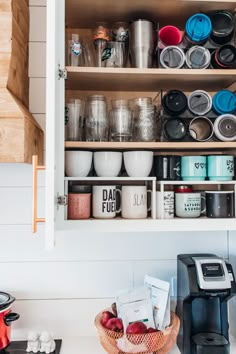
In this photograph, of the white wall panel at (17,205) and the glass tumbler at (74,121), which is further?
the white wall panel at (17,205)

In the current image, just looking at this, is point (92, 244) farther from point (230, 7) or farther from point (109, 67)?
point (230, 7)

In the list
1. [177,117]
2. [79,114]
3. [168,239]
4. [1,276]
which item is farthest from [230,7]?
[1,276]

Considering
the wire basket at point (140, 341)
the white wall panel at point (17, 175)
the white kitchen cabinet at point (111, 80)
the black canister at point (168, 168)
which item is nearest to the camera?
the white kitchen cabinet at point (111, 80)

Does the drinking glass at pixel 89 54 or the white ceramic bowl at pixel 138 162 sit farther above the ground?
the drinking glass at pixel 89 54

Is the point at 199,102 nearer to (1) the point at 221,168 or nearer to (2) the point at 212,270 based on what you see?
(1) the point at 221,168

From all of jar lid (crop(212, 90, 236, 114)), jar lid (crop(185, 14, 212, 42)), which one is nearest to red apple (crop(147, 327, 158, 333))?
jar lid (crop(212, 90, 236, 114))

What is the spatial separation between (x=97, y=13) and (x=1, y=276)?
96 cm

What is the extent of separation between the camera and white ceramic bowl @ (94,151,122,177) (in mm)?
1029

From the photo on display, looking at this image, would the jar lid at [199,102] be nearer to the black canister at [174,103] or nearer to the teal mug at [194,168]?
the black canister at [174,103]

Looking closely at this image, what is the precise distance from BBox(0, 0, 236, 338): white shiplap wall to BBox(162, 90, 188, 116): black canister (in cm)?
46

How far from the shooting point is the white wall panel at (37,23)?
1.21 metres

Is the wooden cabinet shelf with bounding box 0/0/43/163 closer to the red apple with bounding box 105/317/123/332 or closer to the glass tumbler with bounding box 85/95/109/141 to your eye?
the glass tumbler with bounding box 85/95/109/141

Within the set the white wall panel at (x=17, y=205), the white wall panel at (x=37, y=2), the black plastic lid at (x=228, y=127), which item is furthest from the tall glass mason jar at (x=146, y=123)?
the white wall panel at (x=37, y=2)

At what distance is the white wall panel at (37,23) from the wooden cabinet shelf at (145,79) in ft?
0.81
